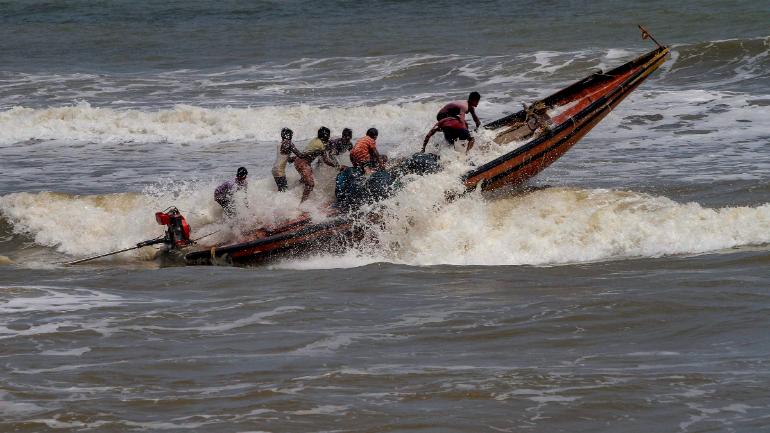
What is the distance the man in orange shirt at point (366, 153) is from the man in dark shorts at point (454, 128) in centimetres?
82

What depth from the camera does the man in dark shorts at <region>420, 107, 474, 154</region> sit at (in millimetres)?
13414

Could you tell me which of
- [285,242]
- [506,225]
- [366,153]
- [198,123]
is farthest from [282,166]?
[198,123]

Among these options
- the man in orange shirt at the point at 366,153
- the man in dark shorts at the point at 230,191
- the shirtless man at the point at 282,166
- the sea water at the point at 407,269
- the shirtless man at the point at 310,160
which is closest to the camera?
the sea water at the point at 407,269

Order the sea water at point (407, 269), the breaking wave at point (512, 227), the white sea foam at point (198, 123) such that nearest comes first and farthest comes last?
the sea water at point (407, 269) → the breaking wave at point (512, 227) → the white sea foam at point (198, 123)

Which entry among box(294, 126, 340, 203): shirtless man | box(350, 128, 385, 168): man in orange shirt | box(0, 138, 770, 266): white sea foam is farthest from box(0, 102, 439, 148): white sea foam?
box(350, 128, 385, 168): man in orange shirt

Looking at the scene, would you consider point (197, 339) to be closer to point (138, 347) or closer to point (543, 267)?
point (138, 347)

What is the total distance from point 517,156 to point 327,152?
7.73 ft

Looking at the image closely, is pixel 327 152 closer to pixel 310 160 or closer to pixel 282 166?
pixel 310 160

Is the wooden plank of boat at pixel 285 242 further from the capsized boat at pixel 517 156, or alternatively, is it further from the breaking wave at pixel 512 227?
the breaking wave at pixel 512 227

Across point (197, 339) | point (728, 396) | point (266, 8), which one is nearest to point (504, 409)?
point (728, 396)

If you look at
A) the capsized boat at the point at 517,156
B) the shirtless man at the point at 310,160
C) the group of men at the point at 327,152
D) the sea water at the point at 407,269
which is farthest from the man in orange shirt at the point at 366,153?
the sea water at the point at 407,269

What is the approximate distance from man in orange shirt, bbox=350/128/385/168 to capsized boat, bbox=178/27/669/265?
26 centimetres

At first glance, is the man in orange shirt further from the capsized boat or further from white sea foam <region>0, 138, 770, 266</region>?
white sea foam <region>0, 138, 770, 266</region>

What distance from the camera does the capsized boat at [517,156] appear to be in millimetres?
12203
